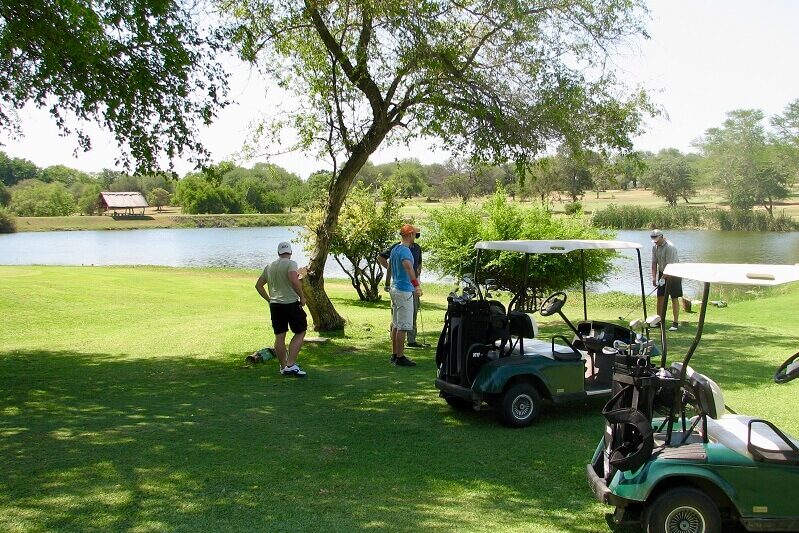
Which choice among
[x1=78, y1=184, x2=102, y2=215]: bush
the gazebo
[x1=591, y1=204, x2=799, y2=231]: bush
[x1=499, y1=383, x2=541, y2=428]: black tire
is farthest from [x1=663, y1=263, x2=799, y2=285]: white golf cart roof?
[x1=78, y1=184, x2=102, y2=215]: bush

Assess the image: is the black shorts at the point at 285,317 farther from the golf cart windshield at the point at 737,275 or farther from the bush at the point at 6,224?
the bush at the point at 6,224

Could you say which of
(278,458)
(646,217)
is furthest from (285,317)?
(646,217)

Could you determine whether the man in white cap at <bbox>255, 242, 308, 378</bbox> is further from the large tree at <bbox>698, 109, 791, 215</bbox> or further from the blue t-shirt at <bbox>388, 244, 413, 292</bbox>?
the large tree at <bbox>698, 109, 791, 215</bbox>

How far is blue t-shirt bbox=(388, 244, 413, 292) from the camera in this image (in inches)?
384

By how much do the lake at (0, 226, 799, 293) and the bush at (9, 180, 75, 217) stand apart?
694 inches

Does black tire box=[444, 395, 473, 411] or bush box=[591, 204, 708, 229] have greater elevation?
bush box=[591, 204, 708, 229]

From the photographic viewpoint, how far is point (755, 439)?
4.20 metres

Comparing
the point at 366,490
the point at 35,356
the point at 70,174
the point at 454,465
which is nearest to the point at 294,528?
the point at 366,490

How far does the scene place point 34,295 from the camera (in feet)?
55.4

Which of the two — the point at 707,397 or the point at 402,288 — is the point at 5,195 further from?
the point at 707,397

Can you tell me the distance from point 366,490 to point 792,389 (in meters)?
5.41

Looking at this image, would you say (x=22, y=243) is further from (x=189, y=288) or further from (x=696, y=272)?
(x=696, y=272)

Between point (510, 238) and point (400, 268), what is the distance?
7.20m

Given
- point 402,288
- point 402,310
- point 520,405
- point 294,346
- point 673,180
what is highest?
point 673,180
